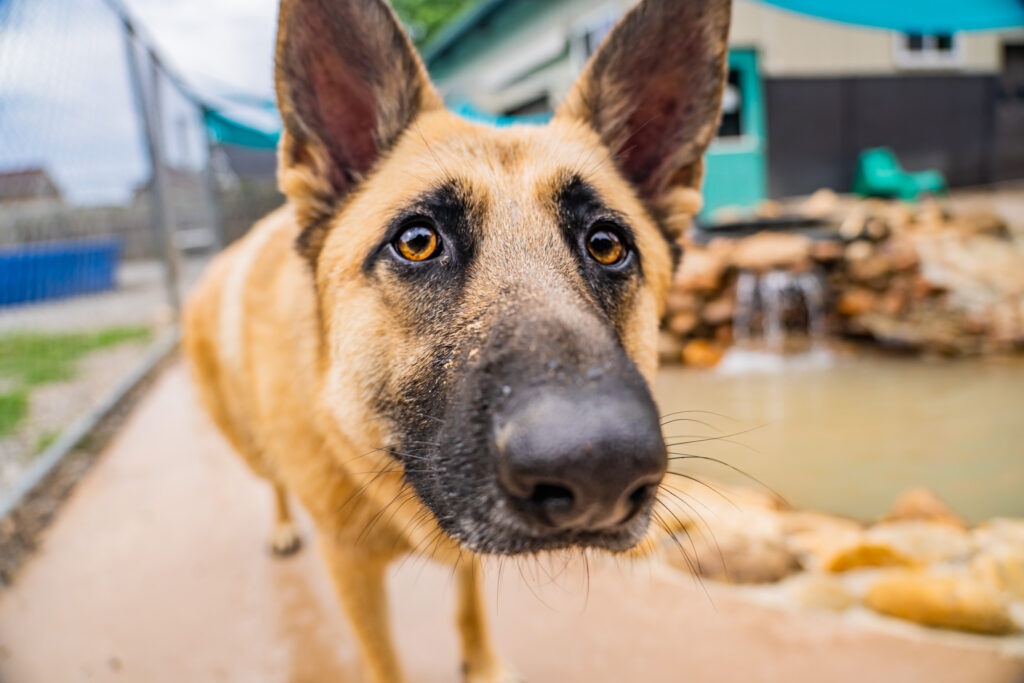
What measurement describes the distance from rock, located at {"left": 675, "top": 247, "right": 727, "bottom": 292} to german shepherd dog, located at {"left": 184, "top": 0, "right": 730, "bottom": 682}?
19.5ft

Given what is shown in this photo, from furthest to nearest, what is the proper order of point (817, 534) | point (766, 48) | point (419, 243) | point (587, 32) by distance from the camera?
point (766, 48) < point (587, 32) < point (817, 534) < point (419, 243)

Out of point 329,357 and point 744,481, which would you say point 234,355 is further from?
point 744,481

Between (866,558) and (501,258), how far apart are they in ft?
7.98

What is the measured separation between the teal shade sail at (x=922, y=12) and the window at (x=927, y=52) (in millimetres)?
14307

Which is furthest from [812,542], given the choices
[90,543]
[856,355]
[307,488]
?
[856,355]

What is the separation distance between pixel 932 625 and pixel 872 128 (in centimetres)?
1605

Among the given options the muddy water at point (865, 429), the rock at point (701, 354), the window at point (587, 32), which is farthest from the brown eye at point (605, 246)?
the window at point (587, 32)

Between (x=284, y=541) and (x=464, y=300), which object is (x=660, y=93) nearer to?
(x=464, y=300)

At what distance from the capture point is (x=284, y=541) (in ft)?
10.6

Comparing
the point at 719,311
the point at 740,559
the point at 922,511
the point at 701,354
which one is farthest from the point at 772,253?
the point at 740,559

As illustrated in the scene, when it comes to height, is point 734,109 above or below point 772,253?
above

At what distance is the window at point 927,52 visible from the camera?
15180mm

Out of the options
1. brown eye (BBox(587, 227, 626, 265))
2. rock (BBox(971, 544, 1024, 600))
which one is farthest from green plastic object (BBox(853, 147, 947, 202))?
brown eye (BBox(587, 227, 626, 265))

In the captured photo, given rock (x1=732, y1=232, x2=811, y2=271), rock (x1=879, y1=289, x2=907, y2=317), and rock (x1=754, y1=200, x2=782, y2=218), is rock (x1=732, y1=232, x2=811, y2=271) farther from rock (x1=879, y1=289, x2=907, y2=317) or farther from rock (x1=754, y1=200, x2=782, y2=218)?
rock (x1=754, y1=200, x2=782, y2=218)
